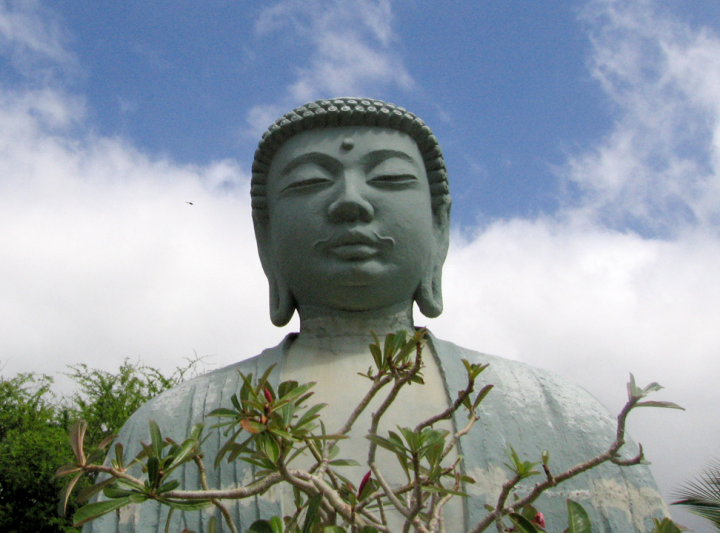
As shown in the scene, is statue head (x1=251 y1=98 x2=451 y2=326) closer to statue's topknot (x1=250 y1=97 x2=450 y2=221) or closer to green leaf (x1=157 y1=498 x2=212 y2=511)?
statue's topknot (x1=250 y1=97 x2=450 y2=221)

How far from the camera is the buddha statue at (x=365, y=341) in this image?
3.26 metres

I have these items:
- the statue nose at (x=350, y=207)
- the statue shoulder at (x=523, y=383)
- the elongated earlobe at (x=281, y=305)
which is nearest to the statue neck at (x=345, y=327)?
the elongated earlobe at (x=281, y=305)

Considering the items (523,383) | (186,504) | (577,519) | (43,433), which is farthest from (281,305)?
(43,433)

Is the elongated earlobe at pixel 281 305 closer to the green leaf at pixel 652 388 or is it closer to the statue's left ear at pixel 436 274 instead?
the statue's left ear at pixel 436 274

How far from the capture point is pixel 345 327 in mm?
3943

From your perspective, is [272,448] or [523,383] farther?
[523,383]

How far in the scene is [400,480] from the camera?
3.25m

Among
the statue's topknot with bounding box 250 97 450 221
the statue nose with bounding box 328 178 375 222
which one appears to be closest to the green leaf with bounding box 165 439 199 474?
the statue nose with bounding box 328 178 375 222

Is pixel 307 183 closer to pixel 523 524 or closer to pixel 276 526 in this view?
pixel 276 526

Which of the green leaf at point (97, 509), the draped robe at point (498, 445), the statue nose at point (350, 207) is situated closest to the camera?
the green leaf at point (97, 509)

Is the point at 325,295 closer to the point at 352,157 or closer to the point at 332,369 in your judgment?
the point at 332,369

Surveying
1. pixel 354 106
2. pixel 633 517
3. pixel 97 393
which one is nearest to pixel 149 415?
pixel 354 106

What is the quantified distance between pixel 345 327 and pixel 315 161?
93 centimetres

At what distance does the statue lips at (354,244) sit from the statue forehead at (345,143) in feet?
1.56
